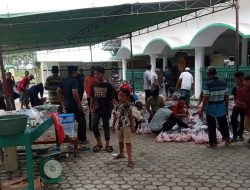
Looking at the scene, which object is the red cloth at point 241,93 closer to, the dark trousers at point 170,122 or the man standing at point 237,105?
the man standing at point 237,105

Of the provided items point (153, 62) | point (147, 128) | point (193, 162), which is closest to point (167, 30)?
point (153, 62)

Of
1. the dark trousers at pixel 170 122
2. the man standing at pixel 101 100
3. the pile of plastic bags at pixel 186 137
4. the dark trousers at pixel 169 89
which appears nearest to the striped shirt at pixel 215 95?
the pile of plastic bags at pixel 186 137

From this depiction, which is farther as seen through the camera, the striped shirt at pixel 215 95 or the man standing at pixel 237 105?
the man standing at pixel 237 105

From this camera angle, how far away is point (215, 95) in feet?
20.8

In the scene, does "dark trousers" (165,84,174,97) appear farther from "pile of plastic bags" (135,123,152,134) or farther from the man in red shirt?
"pile of plastic bags" (135,123,152,134)

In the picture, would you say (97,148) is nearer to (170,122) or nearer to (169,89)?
(170,122)

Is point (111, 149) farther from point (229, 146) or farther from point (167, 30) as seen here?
point (167, 30)

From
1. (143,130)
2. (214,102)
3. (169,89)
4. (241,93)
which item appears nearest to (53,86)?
(143,130)

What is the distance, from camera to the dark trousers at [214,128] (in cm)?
647

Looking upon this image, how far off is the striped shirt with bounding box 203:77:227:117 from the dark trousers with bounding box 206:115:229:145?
12 centimetres

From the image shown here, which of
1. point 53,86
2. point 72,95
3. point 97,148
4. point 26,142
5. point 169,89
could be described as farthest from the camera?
point 169,89

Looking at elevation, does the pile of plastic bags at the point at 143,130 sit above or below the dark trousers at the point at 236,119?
below

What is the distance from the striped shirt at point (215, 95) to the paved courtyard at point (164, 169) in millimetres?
736

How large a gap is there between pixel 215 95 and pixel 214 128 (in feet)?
2.19
